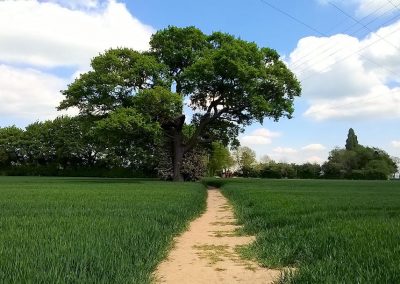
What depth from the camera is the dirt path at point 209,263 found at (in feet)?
25.4

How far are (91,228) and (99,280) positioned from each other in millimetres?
4043

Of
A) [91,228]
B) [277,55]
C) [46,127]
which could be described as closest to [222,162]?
[46,127]

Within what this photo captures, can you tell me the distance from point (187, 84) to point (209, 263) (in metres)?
36.8

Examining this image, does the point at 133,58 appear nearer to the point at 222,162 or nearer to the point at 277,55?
the point at 277,55

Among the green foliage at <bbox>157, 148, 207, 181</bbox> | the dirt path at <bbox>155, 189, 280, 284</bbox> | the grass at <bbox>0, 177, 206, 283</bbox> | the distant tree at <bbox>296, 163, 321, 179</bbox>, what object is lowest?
the dirt path at <bbox>155, 189, 280, 284</bbox>

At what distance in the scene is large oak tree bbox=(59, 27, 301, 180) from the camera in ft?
133

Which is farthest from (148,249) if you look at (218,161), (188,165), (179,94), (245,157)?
(245,157)

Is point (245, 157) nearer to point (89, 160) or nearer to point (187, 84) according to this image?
point (89, 160)

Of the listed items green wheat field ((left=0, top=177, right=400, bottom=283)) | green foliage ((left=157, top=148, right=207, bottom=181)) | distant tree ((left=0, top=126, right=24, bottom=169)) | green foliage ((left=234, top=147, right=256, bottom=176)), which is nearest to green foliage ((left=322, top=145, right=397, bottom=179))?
green foliage ((left=234, top=147, right=256, bottom=176))

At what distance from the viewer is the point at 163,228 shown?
11992 mm

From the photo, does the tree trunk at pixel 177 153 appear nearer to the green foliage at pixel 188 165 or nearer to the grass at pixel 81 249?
the green foliage at pixel 188 165

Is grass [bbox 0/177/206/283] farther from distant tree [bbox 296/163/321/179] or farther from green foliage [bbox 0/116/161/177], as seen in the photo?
distant tree [bbox 296/163/321/179]

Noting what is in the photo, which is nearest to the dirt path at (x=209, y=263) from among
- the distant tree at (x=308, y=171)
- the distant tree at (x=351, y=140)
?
the distant tree at (x=308, y=171)

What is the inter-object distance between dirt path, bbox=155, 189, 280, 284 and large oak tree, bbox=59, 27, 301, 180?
26665mm
